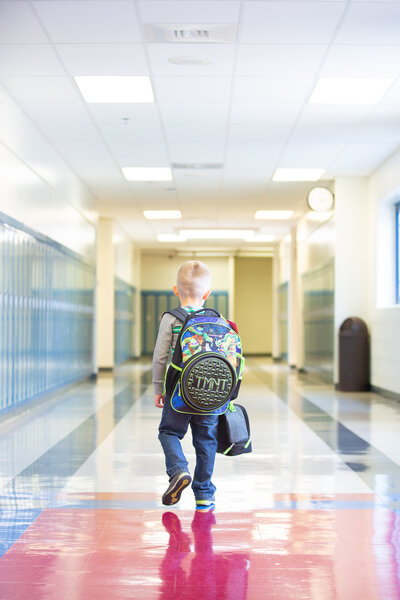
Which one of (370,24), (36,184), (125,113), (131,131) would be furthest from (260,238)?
(370,24)

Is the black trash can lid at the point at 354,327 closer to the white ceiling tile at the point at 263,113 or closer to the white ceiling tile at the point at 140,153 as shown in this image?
the white ceiling tile at the point at 140,153

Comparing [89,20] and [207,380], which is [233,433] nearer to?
[207,380]

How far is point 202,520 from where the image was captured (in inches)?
148

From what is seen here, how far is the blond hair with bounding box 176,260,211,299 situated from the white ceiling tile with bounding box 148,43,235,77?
9.65 feet

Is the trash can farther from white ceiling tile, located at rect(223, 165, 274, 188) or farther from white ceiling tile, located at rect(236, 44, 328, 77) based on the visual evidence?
white ceiling tile, located at rect(236, 44, 328, 77)

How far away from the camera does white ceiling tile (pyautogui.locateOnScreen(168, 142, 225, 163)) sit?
31.9ft

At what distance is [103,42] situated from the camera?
20.0 feet

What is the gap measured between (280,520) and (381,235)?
788 centimetres

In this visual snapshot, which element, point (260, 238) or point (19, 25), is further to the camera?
point (260, 238)

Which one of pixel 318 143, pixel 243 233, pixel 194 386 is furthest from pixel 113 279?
pixel 194 386

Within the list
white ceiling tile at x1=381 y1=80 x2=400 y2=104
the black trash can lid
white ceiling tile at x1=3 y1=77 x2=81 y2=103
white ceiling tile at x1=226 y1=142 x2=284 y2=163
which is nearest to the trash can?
the black trash can lid

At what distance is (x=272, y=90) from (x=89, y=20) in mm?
2292

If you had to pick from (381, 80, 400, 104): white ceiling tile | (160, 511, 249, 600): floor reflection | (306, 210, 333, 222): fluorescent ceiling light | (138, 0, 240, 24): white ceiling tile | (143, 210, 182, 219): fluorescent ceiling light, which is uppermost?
(138, 0, 240, 24): white ceiling tile

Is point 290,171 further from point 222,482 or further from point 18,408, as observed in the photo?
point 222,482
